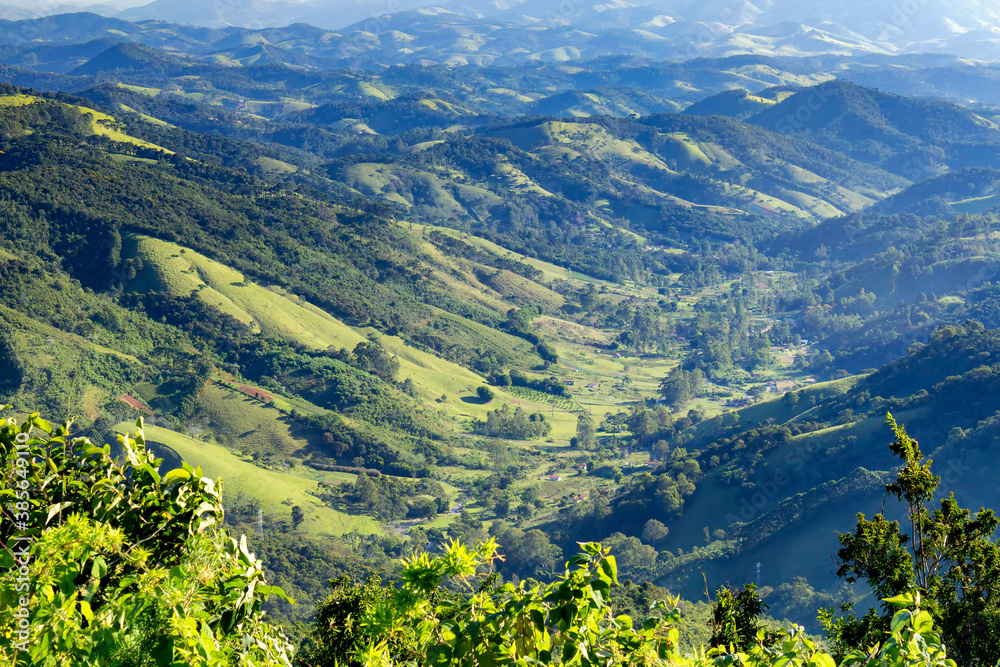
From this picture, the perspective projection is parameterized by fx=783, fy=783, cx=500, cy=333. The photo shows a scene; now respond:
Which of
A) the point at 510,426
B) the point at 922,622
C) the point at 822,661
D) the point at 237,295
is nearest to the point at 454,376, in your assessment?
the point at 510,426

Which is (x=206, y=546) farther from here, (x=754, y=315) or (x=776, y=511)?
(x=754, y=315)

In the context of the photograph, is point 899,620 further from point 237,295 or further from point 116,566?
point 237,295

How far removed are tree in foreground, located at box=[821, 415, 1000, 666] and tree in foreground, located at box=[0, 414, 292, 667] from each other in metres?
6.59

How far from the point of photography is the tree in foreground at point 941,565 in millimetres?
8508

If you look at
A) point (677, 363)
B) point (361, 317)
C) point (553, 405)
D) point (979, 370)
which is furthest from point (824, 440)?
point (361, 317)

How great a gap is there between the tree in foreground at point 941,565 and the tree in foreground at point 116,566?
21.6 ft

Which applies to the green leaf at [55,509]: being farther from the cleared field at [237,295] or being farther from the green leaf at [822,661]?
the cleared field at [237,295]

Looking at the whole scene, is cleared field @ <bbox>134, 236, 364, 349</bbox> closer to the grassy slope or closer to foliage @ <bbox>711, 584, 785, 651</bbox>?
the grassy slope

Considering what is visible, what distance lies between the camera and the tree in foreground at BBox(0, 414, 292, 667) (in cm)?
545

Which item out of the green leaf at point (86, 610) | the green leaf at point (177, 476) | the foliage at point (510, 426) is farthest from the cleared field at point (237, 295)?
the green leaf at point (86, 610)

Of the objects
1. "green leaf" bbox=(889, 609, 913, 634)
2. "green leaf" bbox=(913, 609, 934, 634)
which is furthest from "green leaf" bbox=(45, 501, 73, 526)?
"green leaf" bbox=(913, 609, 934, 634)

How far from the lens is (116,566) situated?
19.8ft

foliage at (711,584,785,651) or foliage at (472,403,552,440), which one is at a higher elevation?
foliage at (711,584,785,651)

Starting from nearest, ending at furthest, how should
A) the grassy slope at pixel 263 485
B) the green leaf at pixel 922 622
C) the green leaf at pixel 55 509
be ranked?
the green leaf at pixel 922 622 < the green leaf at pixel 55 509 < the grassy slope at pixel 263 485
